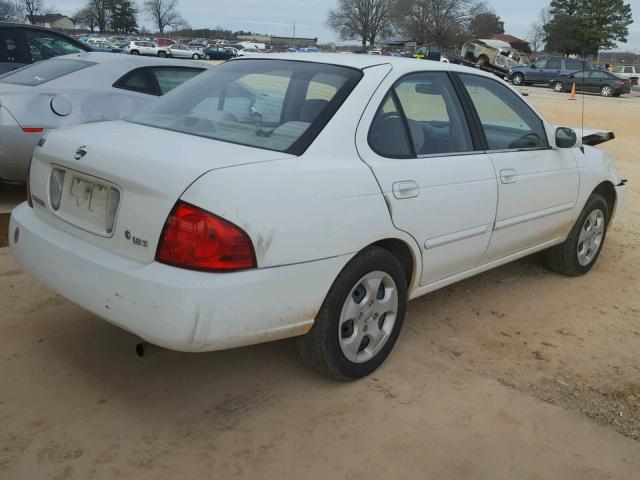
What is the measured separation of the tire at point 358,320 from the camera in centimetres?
280

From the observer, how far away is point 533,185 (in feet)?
12.8

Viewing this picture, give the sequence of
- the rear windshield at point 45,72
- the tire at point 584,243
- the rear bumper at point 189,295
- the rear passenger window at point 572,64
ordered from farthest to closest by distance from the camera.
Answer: the rear passenger window at point 572,64, the rear windshield at point 45,72, the tire at point 584,243, the rear bumper at point 189,295

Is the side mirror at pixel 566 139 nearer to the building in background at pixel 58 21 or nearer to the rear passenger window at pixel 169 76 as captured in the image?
the rear passenger window at pixel 169 76

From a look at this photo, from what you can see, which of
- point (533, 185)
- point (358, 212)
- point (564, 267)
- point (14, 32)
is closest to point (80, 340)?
point (358, 212)

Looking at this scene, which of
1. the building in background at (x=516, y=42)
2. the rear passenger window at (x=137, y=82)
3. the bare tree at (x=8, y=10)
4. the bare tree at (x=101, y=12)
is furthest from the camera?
the bare tree at (x=101, y=12)

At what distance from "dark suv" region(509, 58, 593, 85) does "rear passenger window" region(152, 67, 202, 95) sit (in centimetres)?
2814

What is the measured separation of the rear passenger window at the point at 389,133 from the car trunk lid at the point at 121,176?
55 centimetres

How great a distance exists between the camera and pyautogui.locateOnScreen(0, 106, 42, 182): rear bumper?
18.0 feet

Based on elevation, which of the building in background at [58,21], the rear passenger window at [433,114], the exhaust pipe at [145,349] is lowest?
the exhaust pipe at [145,349]

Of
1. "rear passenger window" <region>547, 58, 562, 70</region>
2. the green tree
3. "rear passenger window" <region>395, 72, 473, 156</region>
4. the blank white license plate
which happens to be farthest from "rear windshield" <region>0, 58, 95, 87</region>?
the green tree

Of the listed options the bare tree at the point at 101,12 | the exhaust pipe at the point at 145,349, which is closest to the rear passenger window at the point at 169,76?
the exhaust pipe at the point at 145,349

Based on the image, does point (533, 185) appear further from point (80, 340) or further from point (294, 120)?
point (80, 340)

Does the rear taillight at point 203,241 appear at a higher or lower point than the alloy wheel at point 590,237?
higher

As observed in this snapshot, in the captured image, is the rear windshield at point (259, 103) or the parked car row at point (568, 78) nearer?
the rear windshield at point (259, 103)
